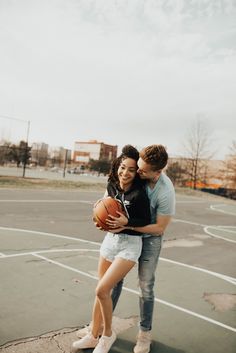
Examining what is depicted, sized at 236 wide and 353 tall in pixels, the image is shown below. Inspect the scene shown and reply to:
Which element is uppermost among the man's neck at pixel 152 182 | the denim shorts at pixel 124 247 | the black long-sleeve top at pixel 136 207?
the man's neck at pixel 152 182

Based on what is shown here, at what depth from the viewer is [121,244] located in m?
3.68

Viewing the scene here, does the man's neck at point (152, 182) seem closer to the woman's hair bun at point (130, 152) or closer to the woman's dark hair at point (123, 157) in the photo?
the woman's dark hair at point (123, 157)

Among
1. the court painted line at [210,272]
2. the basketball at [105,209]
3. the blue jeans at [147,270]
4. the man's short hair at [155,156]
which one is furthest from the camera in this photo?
the court painted line at [210,272]

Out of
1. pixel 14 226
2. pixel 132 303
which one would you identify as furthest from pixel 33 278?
pixel 14 226

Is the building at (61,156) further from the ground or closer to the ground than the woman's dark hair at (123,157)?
further from the ground

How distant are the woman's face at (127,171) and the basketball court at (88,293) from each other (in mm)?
1838

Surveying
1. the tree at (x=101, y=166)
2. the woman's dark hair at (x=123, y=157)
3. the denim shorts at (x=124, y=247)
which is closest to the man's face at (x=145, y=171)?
the woman's dark hair at (x=123, y=157)

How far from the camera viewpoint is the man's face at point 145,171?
352 centimetres

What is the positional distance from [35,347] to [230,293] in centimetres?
386

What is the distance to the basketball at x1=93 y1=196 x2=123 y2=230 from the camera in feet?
12.1

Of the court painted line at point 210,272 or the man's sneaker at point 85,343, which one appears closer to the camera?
the man's sneaker at point 85,343

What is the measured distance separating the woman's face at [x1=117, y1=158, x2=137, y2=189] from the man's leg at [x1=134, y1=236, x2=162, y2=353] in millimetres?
659

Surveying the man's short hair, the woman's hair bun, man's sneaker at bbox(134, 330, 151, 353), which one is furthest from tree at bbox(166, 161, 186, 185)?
the man's short hair

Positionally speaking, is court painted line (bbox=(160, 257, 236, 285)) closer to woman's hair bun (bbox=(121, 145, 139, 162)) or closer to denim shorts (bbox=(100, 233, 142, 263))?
denim shorts (bbox=(100, 233, 142, 263))
